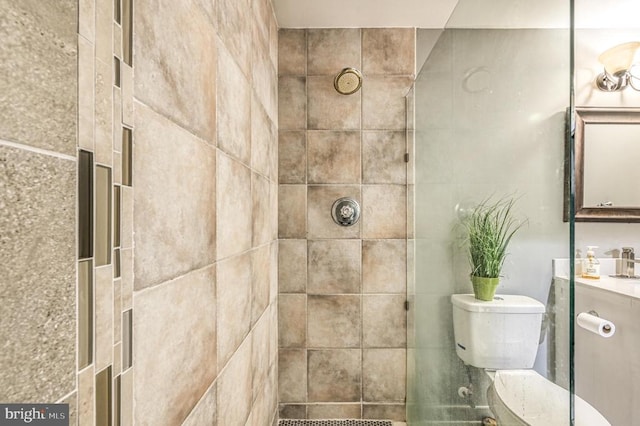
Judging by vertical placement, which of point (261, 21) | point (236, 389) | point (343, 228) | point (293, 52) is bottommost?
point (236, 389)

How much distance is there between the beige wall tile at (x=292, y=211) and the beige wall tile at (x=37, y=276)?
1.68 meters

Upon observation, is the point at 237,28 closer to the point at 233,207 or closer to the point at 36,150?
the point at 233,207

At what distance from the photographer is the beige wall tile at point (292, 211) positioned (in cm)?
208

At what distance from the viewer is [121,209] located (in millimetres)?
508

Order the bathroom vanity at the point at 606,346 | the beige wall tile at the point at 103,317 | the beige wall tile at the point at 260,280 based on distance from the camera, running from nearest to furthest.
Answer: the beige wall tile at the point at 103,317
the bathroom vanity at the point at 606,346
the beige wall tile at the point at 260,280

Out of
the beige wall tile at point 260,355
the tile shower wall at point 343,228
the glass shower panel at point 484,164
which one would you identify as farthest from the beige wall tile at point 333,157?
the beige wall tile at point 260,355

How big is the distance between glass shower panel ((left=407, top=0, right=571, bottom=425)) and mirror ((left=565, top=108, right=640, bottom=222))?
582 millimetres

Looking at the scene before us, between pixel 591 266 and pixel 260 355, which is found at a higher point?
pixel 591 266

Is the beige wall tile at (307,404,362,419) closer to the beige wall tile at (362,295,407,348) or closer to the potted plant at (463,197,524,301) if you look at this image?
the beige wall tile at (362,295,407,348)

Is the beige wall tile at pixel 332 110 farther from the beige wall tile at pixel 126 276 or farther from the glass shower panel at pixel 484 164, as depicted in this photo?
the beige wall tile at pixel 126 276

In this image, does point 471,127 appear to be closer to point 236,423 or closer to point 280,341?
point 236,423

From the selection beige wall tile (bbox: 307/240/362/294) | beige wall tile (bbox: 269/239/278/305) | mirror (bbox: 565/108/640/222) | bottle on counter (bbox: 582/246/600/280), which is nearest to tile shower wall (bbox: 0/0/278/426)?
beige wall tile (bbox: 269/239/278/305)

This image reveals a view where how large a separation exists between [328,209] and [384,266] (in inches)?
19.0

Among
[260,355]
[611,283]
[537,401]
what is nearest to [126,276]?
[537,401]
